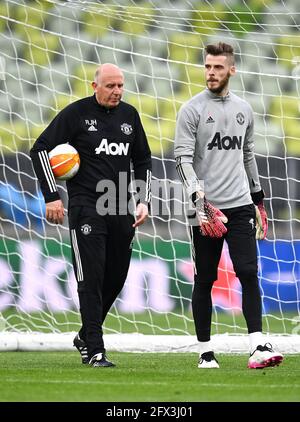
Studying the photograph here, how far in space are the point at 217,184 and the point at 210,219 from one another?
31 centimetres

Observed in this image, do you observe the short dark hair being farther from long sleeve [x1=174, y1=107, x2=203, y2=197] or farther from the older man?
the older man

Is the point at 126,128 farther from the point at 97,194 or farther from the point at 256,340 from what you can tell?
the point at 256,340

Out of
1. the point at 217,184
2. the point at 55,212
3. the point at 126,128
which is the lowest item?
the point at 55,212

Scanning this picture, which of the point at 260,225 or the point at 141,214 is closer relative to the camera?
the point at 141,214

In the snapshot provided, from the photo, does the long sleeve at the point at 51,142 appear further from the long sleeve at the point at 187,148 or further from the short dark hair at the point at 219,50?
the short dark hair at the point at 219,50

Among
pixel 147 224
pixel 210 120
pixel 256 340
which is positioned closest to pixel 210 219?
pixel 210 120

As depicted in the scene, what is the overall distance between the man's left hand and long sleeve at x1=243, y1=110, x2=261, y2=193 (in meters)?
0.74

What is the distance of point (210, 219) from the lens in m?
6.68

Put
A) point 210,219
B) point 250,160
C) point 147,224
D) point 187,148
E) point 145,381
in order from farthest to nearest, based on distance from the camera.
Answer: point 147,224 < point 250,160 < point 187,148 < point 210,219 < point 145,381

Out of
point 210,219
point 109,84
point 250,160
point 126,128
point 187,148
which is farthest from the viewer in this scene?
point 250,160

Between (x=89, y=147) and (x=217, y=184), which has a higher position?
(x=89, y=147)
